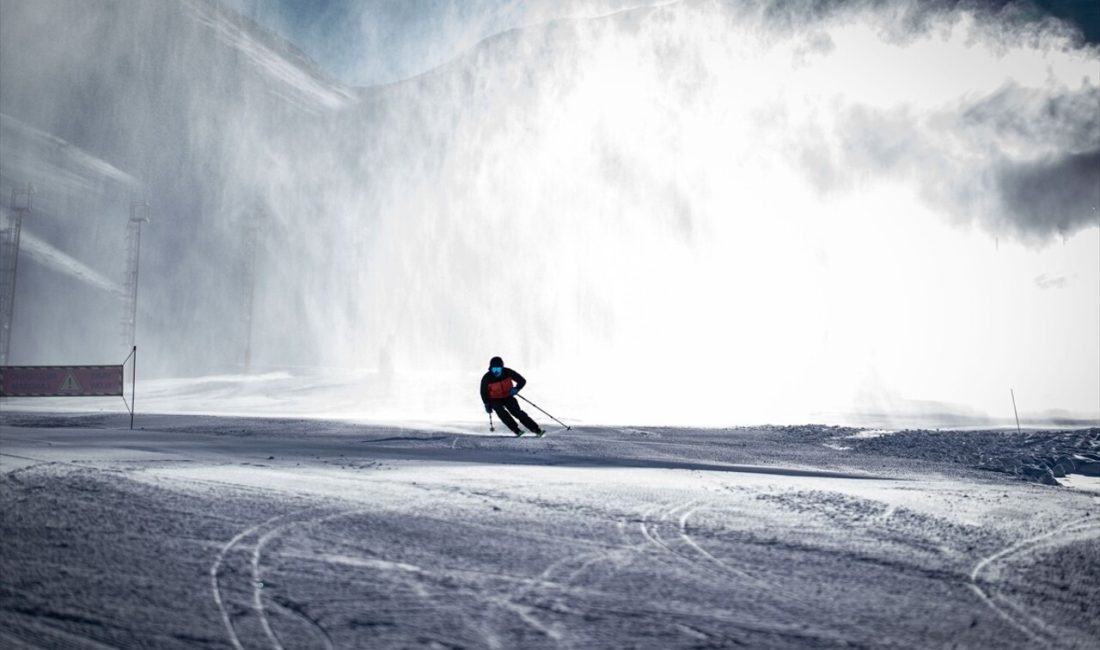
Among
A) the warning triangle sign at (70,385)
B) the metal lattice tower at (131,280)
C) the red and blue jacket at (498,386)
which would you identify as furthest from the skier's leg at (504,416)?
the metal lattice tower at (131,280)

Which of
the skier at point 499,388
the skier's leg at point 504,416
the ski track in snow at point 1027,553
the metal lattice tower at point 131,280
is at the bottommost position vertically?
the ski track in snow at point 1027,553

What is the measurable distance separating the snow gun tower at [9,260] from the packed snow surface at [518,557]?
4609 centimetres

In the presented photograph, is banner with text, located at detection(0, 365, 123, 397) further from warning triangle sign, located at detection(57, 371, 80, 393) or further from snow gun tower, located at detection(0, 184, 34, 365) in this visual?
snow gun tower, located at detection(0, 184, 34, 365)

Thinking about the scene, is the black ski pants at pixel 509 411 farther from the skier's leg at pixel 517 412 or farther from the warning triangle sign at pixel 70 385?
the warning triangle sign at pixel 70 385

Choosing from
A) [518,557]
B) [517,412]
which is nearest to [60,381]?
[517,412]

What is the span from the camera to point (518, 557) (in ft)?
16.5

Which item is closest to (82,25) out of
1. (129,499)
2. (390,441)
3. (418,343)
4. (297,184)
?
(297,184)

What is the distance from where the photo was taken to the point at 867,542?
585 cm

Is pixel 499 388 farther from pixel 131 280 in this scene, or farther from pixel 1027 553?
pixel 131 280

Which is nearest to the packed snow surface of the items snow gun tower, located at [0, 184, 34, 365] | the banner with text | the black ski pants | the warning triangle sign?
the black ski pants

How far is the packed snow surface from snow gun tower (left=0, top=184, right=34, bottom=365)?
46.1 meters

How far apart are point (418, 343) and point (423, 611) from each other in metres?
67.7

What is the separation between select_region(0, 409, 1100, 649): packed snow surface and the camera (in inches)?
144

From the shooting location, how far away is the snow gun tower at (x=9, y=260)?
46688 millimetres
